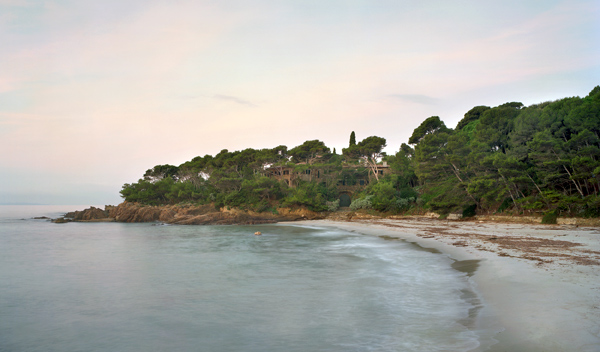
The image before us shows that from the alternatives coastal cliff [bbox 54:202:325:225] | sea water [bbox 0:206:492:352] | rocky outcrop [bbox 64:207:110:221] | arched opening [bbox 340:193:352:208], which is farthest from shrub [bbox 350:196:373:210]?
rocky outcrop [bbox 64:207:110:221]

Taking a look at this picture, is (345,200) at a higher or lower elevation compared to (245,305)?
higher

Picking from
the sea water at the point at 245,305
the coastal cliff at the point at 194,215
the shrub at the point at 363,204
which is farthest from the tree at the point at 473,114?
the sea water at the point at 245,305

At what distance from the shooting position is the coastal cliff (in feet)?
158

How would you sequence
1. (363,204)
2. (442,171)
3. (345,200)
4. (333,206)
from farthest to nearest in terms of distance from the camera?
(345,200), (333,206), (363,204), (442,171)

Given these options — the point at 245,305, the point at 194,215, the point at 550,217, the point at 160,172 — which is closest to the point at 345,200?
the point at 194,215

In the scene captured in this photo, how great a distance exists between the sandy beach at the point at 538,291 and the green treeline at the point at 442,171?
9.76m

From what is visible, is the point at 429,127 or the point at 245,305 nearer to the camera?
the point at 245,305

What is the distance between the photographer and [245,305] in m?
9.19

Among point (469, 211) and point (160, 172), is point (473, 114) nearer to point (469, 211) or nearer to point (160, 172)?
point (469, 211)

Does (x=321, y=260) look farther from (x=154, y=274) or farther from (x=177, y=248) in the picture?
(x=177, y=248)

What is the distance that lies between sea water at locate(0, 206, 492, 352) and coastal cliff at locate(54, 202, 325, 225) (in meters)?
30.9

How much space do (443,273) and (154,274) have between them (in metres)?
11.4

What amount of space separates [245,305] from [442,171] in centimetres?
3049

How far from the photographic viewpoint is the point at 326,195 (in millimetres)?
52000
